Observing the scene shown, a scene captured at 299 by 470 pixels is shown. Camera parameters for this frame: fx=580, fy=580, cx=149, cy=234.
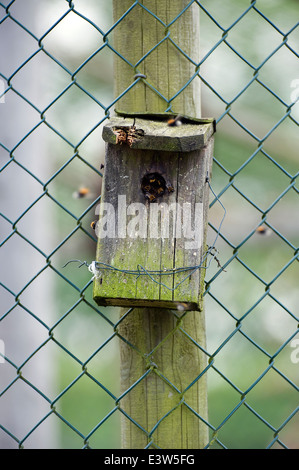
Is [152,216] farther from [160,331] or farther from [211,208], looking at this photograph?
[211,208]

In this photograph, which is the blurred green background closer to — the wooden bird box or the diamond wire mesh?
the diamond wire mesh

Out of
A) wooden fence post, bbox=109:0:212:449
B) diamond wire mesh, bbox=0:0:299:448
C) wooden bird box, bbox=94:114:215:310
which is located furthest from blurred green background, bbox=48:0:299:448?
wooden bird box, bbox=94:114:215:310

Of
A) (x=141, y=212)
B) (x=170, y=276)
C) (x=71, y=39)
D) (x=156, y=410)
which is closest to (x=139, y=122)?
(x=141, y=212)

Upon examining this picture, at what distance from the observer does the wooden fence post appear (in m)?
1.59

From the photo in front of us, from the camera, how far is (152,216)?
151 centimetres

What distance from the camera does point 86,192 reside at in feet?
6.07

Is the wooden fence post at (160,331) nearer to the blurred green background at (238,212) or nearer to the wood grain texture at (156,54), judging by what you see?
the wood grain texture at (156,54)

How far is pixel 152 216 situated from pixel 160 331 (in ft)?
1.17

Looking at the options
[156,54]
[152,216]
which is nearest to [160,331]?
[152,216]

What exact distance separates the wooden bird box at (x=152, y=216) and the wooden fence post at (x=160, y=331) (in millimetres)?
141

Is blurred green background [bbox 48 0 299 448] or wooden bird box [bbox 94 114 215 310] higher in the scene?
blurred green background [bbox 48 0 299 448]

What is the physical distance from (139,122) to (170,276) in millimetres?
404

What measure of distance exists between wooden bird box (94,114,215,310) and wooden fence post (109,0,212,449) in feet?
0.46

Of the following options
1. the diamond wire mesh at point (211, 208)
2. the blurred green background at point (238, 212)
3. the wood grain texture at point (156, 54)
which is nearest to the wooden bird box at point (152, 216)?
the wood grain texture at point (156, 54)
